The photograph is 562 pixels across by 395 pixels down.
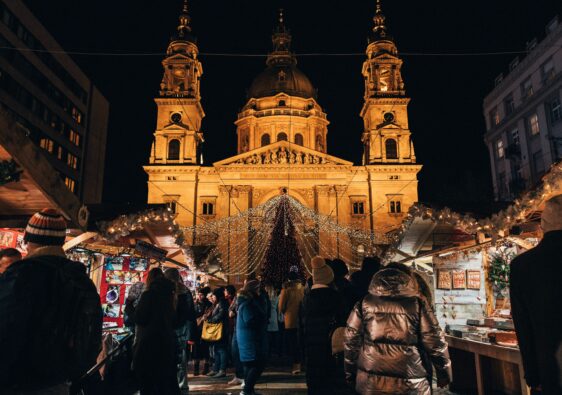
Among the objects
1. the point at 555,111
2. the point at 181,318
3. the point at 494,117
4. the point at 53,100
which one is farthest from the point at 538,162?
the point at 53,100

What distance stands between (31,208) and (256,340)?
4.00 m

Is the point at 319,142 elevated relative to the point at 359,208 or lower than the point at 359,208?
elevated

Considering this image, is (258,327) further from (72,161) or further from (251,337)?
(72,161)

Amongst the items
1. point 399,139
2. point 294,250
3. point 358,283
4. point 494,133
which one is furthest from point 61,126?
point 358,283

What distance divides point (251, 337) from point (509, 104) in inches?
1343

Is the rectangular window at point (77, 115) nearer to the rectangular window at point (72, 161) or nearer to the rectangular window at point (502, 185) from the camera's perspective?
the rectangular window at point (72, 161)

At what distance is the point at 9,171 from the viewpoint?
4562mm

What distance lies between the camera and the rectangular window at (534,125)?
29766 millimetres

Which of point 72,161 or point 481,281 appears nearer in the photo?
point 481,281

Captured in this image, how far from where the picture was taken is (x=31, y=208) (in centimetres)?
641

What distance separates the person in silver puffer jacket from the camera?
387cm

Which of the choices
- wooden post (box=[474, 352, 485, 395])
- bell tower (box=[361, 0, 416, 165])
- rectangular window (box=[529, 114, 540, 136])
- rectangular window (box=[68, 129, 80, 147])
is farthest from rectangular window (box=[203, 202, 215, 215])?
wooden post (box=[474, 352, 485, 395])

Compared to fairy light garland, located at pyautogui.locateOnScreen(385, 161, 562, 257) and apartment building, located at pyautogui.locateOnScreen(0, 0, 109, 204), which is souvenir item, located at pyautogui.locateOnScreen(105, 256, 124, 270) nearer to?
fairy light garland, located at pyautogui.locateOnScreen(385, 161, 562, 257)

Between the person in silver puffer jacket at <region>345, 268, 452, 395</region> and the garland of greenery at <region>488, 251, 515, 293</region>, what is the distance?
4.71 meters
